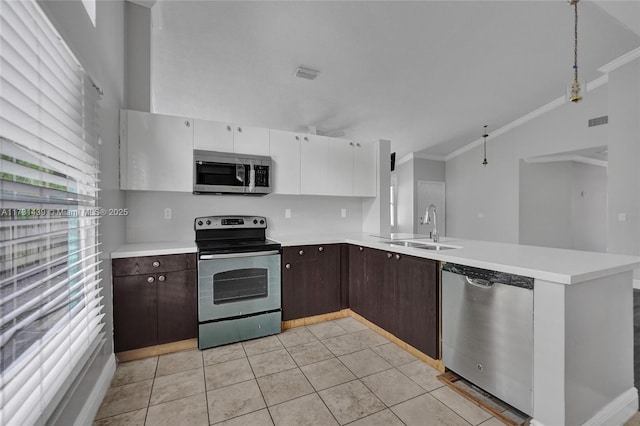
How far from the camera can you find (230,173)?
9.53ft

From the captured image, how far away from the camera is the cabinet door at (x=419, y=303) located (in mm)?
2133

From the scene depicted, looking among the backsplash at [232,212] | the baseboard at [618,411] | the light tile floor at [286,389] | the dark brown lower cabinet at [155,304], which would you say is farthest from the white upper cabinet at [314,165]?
the baseboard at [618,411]

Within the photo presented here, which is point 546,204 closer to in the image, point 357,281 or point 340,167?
point 340,167

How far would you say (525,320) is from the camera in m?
1.55

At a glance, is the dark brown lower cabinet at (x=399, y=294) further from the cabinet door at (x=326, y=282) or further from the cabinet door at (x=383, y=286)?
the cabinet door at (x=326, y=282)

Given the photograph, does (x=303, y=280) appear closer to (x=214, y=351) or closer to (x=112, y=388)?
(x=214, y=351)

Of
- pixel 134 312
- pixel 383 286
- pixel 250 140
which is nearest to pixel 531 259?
pixel 383 286

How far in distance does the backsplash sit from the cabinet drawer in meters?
0.62

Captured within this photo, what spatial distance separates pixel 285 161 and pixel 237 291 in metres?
1.46

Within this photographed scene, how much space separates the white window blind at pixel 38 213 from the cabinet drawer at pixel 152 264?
653 mm

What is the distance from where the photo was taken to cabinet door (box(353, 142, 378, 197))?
3.64 m

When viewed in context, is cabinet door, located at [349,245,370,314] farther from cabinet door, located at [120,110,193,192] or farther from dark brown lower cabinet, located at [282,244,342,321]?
cabinet door, located at [120,110,193,192]

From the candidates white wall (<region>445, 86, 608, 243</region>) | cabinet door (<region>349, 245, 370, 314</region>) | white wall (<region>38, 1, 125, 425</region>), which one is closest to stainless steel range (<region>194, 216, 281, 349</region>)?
white wall (<region>38, 1, 125, 425</region>)

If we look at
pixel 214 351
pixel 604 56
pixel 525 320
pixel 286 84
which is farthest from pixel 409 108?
pixel 214 351
